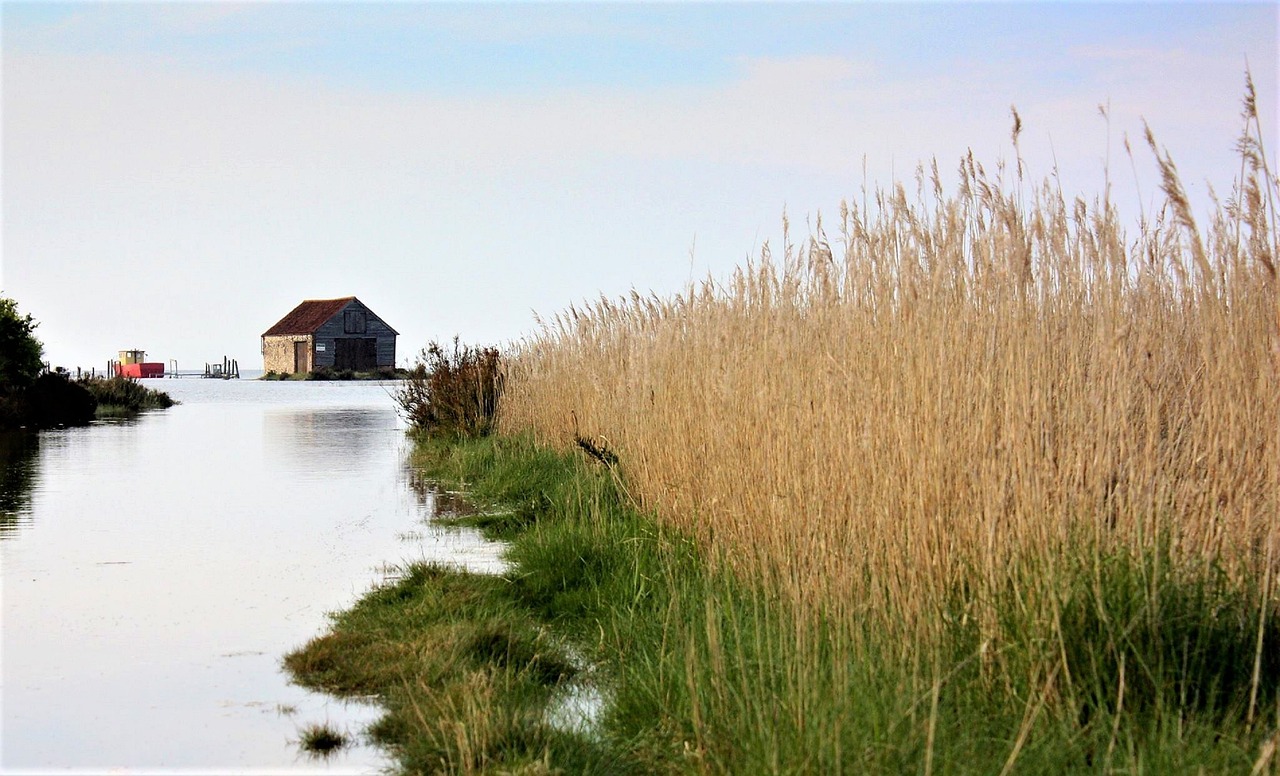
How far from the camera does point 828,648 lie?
12.9 feet

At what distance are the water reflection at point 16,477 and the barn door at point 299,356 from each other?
171 ft

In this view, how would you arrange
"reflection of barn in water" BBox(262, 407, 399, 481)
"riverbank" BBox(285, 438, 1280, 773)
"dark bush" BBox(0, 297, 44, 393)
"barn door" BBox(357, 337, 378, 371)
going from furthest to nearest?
"barn door" BBox(357, 337, 378, 371)
"dark bush" BBox(0, 297, 44, 393)
"reflection of barn in water" BBox(262, 407, 399, 481)
"riverbank" BBox(285, 438, 1280, 773)

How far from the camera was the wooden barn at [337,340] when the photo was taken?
71525 millimetres

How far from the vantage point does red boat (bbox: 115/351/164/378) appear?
249 ft

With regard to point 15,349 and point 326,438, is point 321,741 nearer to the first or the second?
point 326,438

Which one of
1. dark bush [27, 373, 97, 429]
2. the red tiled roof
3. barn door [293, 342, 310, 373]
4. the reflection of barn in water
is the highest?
the red tiled roof

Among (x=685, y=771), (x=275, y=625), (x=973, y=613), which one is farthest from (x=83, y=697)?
(x=973, y=613)

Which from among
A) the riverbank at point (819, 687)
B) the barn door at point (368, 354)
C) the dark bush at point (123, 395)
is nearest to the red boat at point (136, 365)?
the barn door at point (368, 354)

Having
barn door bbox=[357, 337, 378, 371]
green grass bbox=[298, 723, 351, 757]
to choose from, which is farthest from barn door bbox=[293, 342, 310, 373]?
green grass bbox=[298, 723, 351, 757]

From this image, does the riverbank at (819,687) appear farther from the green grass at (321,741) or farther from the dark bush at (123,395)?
the dark bush at (123,395)

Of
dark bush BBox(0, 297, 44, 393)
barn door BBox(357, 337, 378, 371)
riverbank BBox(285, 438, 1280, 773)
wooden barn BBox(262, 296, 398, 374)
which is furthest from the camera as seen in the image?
barn door BBox(357, 337, 378, 371)

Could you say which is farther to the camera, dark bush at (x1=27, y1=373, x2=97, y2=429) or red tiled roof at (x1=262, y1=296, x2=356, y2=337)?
red tiled roof at (x1=262, y1=296, x2=356, y2=337)

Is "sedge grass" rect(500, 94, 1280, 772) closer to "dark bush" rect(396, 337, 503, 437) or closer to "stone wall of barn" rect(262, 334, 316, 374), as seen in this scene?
"dark bush" rect(396, 337, 503, 437)

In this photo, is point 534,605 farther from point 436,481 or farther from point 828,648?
point 436,481
